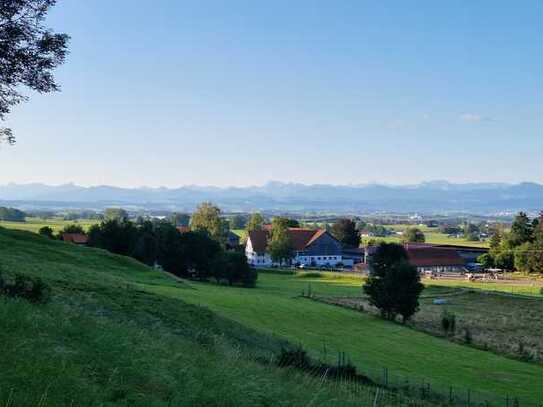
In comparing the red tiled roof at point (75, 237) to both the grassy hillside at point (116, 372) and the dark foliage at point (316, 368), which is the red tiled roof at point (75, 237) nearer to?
the grassy hillside at point (116, 372)

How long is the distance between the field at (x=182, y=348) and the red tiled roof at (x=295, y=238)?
244 feet

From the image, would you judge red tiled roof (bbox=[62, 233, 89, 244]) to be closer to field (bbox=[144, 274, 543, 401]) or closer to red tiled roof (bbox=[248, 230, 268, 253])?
red tiled roof (bbox=[248, 230, 268, 253])

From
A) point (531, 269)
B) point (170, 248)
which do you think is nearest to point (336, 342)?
point (170, 248)

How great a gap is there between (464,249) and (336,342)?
117 metres

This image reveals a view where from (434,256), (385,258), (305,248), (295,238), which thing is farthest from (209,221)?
(385,258)

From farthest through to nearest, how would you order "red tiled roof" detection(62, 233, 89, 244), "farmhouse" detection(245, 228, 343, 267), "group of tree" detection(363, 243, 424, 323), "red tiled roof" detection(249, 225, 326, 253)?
1. "farmhouse" detection(245, 228, 343, 267)
2. "red tiled roof" detection(249, 225, 326, 253)
3. "red tiled roof" detection(62, 233, 89, 244)
4. "group of tree" detection(363, 243, 424, 323)

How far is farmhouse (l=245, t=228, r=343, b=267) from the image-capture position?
430 feet

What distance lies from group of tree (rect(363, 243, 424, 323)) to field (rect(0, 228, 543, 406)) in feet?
6.99

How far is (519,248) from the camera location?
11075cm

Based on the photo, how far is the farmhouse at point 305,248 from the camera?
131000 millimetres

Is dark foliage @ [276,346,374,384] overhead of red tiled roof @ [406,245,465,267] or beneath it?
overhead

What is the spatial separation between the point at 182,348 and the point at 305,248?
11827cm

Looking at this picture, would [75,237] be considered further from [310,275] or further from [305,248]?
[305,248]

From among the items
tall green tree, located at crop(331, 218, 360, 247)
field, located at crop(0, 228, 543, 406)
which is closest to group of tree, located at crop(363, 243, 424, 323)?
field, located at crop(0, 228, 543, 406)
